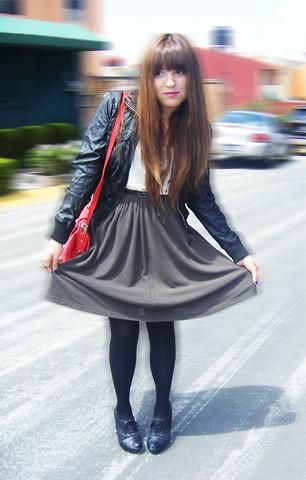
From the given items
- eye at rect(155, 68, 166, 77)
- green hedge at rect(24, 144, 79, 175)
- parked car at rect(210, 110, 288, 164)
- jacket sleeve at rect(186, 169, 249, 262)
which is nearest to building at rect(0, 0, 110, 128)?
green hedge at rect(24, 144, 79, 175)

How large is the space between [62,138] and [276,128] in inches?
204

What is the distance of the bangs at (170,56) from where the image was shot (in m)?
3.10

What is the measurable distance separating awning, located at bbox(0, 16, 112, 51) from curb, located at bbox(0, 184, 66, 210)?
457cm

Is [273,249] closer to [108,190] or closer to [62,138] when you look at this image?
[108,190]

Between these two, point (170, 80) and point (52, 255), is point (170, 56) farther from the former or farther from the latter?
point (52, 255)

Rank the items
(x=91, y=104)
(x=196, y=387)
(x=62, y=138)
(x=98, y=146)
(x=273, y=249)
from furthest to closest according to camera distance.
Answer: (x=91, y=104), (x=62, y=138), (x=273, y=249), (x=196, y=387), (x=98, y=146)

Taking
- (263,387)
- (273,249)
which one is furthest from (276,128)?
(263,387)

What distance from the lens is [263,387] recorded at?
14.2ft

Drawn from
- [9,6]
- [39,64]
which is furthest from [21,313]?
[9,6]

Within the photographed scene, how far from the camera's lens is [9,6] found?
21.7 metres

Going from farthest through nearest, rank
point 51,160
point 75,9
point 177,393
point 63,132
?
point 75,9 → point 63,132 → point 51,160 → point 177,393

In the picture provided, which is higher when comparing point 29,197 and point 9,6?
point 9,6

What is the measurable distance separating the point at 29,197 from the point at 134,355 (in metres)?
10.6

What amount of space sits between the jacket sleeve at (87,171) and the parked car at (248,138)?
15.2 m
